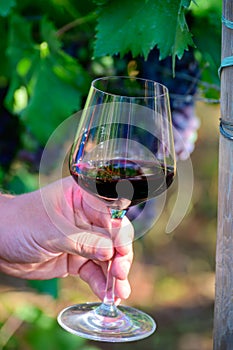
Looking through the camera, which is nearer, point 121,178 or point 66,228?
point 121,178

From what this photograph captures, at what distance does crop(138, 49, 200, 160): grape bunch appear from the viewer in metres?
1.58

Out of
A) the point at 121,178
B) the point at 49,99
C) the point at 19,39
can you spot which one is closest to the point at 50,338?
the point at 49,99

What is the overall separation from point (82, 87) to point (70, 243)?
24.9 inches

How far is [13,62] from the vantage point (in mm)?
1684

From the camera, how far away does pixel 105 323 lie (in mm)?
1143

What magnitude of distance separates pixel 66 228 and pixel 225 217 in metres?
0.29

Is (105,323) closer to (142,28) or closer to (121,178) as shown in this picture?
(121,178)

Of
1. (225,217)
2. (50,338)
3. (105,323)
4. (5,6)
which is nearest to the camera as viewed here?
(225,217)

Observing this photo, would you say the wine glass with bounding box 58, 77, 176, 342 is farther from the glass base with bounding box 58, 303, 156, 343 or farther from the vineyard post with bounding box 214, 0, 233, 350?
the glass base with bounding box 58, 303, 156, 343

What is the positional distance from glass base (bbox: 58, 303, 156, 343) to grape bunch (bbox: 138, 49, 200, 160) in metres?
0.47

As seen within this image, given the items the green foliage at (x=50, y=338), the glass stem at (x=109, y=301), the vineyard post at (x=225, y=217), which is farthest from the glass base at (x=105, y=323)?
the green foliage at (x=50, y=338)

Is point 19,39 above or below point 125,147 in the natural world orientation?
above

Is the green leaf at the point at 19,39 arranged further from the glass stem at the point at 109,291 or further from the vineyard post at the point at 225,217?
the vineyard post at the point at 225,217

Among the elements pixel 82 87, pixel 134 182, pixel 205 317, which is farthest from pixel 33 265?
pixel 205 317
